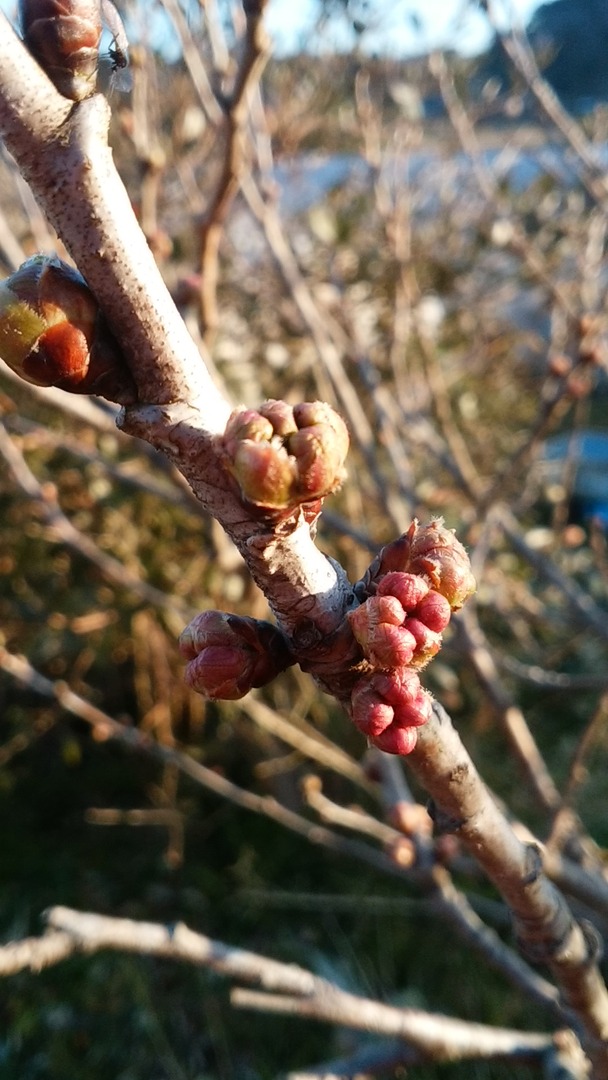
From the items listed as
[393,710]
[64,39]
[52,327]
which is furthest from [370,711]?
[64,39]

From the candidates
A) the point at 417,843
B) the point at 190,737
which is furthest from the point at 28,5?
the point at 190,737

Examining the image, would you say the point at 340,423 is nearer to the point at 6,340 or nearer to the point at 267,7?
the point at 6,340

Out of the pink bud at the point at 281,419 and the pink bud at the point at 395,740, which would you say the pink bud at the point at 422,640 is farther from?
the pink bud at the point at 281,419

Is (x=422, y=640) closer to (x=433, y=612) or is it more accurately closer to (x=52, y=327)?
(x=433, y=612)

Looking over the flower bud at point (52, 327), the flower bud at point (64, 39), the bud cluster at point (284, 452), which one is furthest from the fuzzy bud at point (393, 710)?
the flower bud at point (64, 39)

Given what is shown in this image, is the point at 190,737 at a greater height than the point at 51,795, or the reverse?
the point at 190,737

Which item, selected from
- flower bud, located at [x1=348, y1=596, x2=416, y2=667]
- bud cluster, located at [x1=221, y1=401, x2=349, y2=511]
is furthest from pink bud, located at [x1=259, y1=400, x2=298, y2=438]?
flower bud, located at [x1=348, y1=596, x2=416, y2=667]

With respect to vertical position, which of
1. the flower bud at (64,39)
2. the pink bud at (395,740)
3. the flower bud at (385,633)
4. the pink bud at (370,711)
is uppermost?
the flower bud at (64,39)
